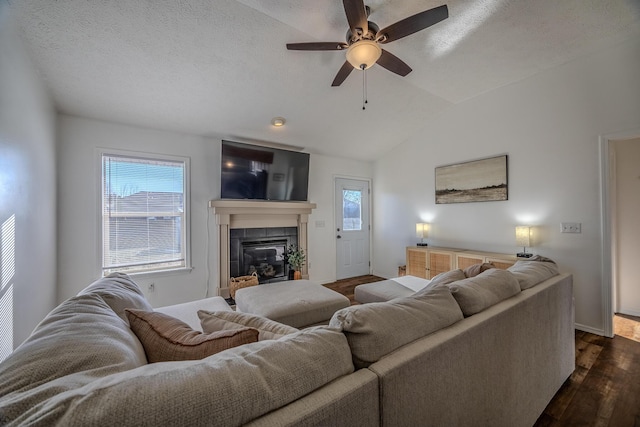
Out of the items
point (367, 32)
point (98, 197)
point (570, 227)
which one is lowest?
point (570, 227)

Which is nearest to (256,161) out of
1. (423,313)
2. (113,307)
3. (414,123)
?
(414,123)

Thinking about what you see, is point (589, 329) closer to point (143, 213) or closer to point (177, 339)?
point (177, 339)

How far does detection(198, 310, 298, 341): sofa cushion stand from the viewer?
3.09 ft

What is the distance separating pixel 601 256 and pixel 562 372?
1.62 m

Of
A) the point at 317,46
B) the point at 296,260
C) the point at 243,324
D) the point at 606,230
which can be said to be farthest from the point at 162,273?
the point at 606,230

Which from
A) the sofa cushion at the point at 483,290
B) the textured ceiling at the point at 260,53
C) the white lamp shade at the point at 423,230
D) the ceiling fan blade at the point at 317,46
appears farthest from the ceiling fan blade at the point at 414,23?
the white lamp shade at the point at 423,230

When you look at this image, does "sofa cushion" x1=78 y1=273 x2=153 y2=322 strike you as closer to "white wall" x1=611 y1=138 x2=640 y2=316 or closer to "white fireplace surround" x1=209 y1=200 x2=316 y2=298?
"white fireplace surround" x1=209 y1=200 x2=316 y2=298

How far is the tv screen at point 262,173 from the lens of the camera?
11.5 feet

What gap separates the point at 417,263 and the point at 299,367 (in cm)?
360

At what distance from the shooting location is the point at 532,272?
167 centimetres

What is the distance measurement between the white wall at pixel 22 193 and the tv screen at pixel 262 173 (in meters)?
1.69

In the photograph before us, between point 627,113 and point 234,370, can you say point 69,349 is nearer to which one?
point 234,370

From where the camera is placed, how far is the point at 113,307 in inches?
43.4

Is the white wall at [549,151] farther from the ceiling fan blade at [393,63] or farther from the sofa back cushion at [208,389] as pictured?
the sofa back cushion at [208,389]
